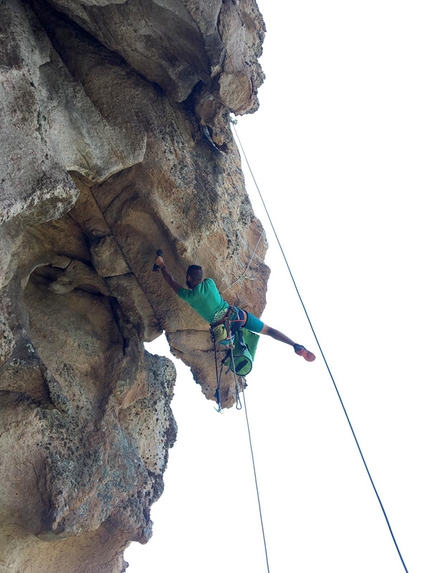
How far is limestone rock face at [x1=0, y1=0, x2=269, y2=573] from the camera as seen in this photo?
17.6ft

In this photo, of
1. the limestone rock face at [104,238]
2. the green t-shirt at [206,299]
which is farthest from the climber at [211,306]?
the limestone rock face at [104,238]

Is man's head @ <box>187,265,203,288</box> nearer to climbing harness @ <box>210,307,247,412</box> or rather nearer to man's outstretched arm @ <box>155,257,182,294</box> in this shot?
man's outstretched arm @ <box>155,257,182,294</box>

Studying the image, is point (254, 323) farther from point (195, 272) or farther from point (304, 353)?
point (195, 272)

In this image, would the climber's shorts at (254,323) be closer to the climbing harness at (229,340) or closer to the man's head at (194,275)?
the climbing harness at (229,340)

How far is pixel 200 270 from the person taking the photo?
666 centimetres

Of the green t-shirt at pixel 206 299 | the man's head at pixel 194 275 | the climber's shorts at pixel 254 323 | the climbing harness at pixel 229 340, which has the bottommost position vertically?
the climbing harness at pixel 229 340

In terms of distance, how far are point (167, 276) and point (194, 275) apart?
366mm

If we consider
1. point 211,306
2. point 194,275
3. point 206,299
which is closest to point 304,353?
point 211,306

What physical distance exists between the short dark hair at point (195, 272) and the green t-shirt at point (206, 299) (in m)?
0.10

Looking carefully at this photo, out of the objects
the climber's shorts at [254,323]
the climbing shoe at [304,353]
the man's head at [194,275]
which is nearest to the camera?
the man's head at [194,275]

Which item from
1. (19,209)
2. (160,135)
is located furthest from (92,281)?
(19,209)

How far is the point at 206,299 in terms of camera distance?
22.0ft

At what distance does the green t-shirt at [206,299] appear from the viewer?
6660 millimetres

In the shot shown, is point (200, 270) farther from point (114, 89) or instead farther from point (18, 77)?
point (18, 77)
